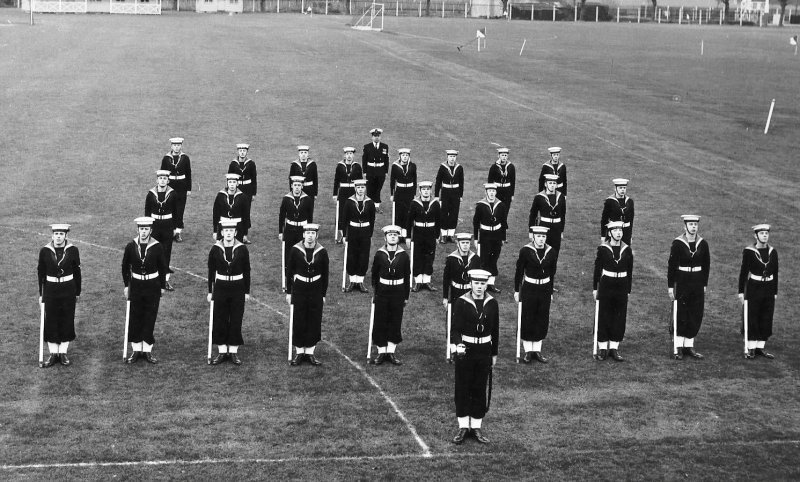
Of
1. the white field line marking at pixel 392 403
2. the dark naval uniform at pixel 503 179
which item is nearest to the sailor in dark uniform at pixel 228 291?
the white field line marking at pixel 392 403

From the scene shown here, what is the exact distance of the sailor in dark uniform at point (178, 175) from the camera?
87.8 ft

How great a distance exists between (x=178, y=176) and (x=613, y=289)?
12100 mm

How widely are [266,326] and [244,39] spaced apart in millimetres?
50457

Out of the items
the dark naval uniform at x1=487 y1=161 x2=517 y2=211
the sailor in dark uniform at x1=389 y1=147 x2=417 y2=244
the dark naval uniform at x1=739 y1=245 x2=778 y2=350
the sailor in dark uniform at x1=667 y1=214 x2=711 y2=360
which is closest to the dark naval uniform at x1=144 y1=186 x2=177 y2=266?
the sailor in dark uniform at x1=389 y1=147 x2=417 y2=244

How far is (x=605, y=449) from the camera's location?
1541cm

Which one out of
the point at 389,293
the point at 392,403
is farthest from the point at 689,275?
the point at 392,403

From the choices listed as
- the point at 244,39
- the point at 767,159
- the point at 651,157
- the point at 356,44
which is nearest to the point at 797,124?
the point at 767,159

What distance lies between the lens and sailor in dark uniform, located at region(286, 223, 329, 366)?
18.7 m

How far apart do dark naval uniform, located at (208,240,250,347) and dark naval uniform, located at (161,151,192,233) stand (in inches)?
321

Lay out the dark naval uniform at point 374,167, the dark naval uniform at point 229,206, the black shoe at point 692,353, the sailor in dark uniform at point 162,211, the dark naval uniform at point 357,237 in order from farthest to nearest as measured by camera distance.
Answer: the dark naval uniform at point 374,167 → the dark naval uniform at point 229,206 → the sailor in dark uniform at point 162,211 → the dark naval uniform at point 357,237 → the black shoe at point 692,353

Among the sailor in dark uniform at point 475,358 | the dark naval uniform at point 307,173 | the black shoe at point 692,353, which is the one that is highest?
the dark naval uniform at point 307,173

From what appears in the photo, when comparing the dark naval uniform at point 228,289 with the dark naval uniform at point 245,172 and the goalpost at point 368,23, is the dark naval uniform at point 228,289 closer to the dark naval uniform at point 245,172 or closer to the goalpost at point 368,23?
the dark naval uniform at point 245,172

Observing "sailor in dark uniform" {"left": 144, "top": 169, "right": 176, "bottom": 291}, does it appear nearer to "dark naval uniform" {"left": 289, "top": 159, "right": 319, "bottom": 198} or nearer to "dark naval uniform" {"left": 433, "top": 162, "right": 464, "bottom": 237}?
"dark naval uniform" {"left": 289, "top": 159, "right": 319, "bottom": 198}

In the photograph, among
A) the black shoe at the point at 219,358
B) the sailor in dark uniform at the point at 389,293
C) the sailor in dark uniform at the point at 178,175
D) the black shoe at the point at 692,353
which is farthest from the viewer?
the sailor in dark uniform at the point at 178,175
